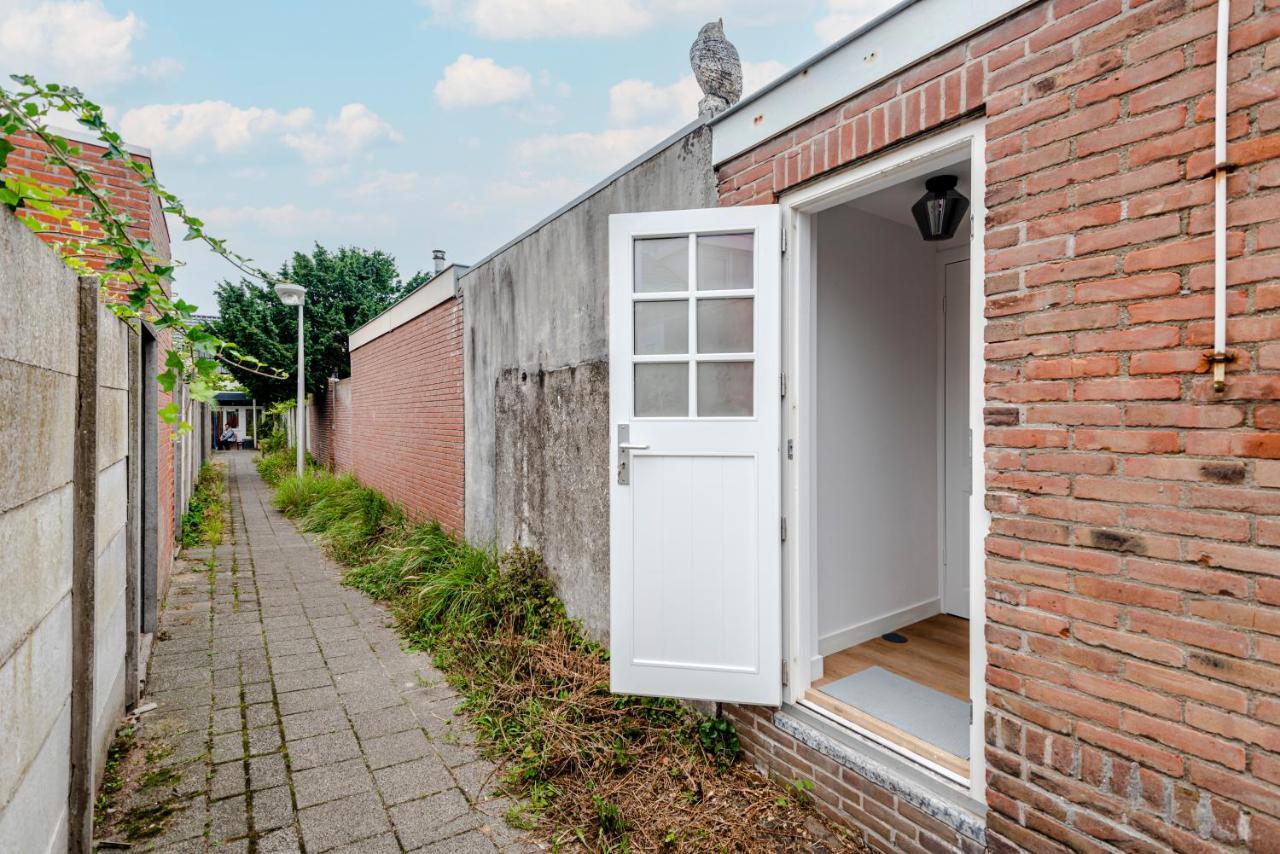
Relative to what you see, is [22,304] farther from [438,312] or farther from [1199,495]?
[438,312]

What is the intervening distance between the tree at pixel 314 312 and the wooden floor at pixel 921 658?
42.5ft

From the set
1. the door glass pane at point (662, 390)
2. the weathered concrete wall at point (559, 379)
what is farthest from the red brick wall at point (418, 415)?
the door glass pane at point (662, 390)

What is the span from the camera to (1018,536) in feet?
5.97

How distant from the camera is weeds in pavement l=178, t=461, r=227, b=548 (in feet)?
25.0

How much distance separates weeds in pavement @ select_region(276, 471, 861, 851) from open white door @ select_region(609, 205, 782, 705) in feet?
1.03

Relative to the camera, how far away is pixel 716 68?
3.24 metres

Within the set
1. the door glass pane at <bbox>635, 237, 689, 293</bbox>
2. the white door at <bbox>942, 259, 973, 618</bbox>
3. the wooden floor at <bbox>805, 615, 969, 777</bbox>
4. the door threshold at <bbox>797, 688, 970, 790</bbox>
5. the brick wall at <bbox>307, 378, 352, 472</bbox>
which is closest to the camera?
the door threshold at <bbox>797, 688, 970, 790</bbox>

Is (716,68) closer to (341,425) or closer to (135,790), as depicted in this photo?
(135,790)

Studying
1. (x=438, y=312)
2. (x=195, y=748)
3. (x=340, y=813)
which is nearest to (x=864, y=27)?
(x=340, y=813)

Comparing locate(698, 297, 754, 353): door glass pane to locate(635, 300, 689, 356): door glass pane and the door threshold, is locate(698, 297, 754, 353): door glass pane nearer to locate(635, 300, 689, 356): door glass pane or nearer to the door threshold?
locate(635, 300, 689, 356): door glass pane

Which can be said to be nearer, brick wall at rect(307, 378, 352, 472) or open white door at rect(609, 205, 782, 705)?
open white door at rect(609, 205, 782, 705)

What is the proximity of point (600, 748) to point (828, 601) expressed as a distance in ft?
4.65

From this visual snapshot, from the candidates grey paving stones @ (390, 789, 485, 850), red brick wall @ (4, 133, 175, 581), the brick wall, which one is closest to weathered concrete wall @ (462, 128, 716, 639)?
grey paving stones @ (390, 789, 485, 850)

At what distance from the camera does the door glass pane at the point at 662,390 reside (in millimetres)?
2789
